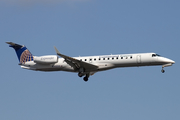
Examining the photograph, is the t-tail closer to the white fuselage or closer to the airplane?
the airplane

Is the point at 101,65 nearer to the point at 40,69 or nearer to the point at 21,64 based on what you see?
the point at 40,69

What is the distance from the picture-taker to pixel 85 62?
39281mm

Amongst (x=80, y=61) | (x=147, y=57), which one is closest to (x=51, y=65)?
(x=80, y=61)

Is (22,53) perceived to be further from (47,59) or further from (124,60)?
(124,60)

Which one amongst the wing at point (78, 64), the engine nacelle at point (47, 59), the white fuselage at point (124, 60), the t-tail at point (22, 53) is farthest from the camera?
the t-tail at point (22, 53)

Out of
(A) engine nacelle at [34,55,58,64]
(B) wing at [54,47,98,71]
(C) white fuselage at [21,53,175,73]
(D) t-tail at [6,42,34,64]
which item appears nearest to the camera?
(C) white fuselage at [21,53,175,73]

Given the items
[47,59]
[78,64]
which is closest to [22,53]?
[47,59]

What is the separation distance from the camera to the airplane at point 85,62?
1532 inches

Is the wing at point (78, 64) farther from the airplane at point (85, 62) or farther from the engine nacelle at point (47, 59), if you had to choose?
the engine nacelle at point (47, 59)

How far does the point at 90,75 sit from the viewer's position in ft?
143

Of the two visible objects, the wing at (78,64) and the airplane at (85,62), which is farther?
the wing at (78,64)

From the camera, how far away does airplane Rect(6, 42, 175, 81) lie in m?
38.9

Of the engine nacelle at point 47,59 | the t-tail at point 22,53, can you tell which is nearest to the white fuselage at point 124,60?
the engine nacelle at point 47,59

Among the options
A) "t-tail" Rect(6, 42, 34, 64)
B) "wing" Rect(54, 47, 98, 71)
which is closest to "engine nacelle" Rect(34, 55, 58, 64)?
"wing" Rect(54, 47, 98, 71)
